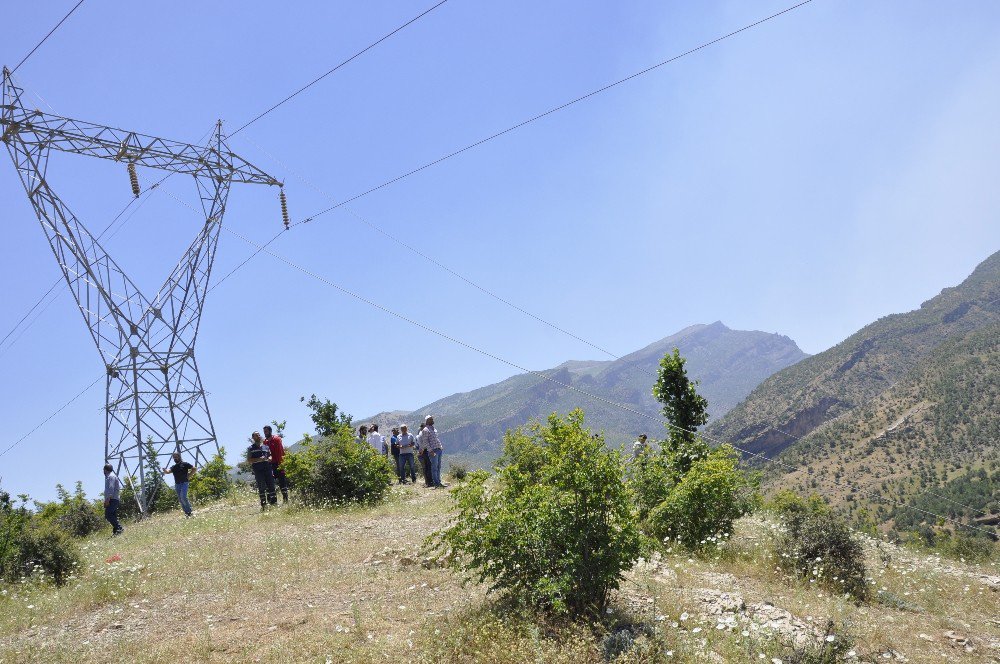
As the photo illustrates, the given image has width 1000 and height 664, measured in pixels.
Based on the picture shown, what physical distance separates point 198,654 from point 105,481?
1171cm

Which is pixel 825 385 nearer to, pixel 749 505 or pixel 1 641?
pixel 749 505

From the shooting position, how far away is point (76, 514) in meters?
20.1

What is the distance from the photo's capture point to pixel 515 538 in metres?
5.93

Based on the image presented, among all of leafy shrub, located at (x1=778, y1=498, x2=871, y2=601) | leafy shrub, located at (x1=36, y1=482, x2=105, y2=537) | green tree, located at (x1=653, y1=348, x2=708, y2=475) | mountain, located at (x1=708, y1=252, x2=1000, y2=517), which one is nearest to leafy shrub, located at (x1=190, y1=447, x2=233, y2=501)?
leafy shrub, located at (x1=36, y1=482, x2=105, y2=537)

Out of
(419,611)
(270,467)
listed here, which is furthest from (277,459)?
(419,611)

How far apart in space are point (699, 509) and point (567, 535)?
184 inches

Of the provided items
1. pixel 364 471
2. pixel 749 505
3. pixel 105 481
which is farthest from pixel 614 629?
pixel 105 481

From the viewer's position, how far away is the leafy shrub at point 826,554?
7.87 metres

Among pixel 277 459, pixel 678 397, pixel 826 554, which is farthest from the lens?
pixel 678 397

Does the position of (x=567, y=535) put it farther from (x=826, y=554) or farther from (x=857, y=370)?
(x=857, y=370)

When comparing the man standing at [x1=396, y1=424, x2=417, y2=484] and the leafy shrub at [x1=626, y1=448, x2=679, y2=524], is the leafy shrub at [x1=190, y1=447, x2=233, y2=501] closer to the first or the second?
the man standing at [x1=396, y1=424, x2=417, y2=484]

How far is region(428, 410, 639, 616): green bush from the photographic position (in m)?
5.82

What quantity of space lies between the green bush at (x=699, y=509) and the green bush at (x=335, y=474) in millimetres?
6837

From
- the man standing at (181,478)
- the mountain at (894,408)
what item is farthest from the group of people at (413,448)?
the mountain at (894,408)
